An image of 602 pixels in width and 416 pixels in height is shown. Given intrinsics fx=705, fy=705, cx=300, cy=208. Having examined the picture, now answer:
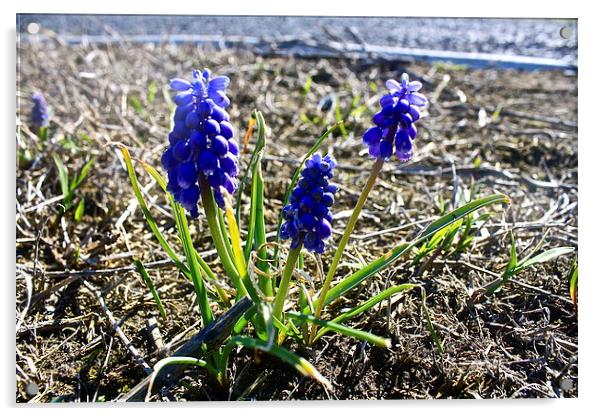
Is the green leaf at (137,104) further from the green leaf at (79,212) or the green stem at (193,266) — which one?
the green stem at (193,266)

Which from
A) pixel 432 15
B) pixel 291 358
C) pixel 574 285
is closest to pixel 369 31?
pixel 432 15

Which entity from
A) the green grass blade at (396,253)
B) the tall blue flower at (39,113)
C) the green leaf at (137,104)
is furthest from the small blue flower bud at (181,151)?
the green leaf at (137,104)

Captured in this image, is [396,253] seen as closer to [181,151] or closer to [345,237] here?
[345,237]

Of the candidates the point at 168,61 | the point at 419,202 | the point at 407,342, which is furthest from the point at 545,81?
the point at 407,342

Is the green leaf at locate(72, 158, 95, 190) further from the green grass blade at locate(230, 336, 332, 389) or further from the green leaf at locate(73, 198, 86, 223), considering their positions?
the green grass blade at locate(230, 336, 332, 389)

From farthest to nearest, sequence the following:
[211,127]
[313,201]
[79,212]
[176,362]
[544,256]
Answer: [79,212]
[544,256]
[176,362]
[313,201]
[211,127]

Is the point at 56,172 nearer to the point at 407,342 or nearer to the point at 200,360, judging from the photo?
the point at 200,360
